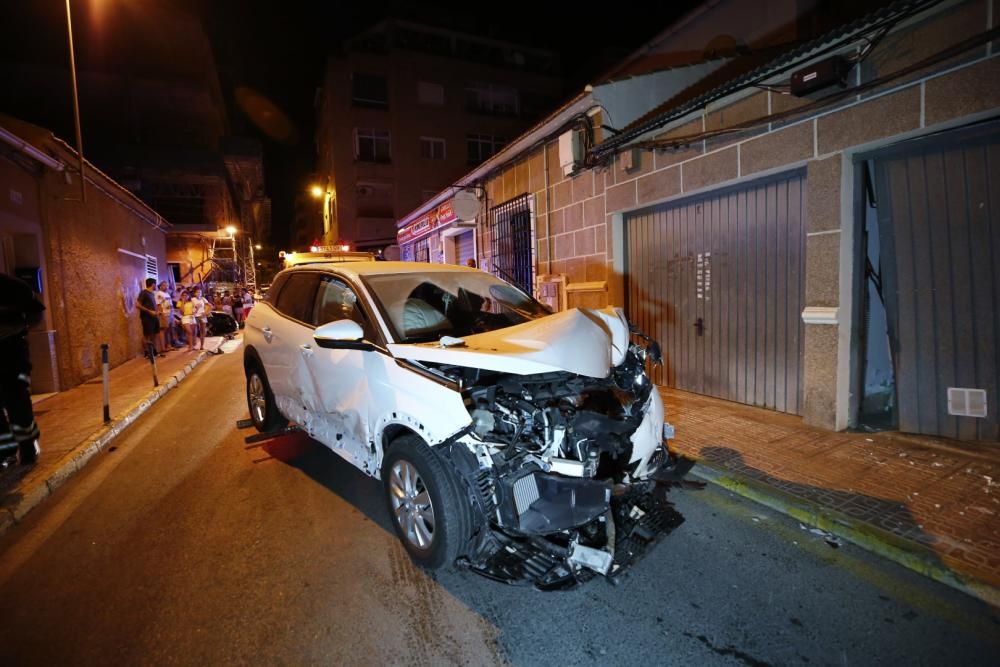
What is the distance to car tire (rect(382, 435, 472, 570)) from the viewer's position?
277cm

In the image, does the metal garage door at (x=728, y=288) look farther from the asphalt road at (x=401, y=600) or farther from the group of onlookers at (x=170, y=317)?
the group of onlookers at (x=170, y=317)

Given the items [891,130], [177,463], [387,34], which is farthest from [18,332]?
[387,34]

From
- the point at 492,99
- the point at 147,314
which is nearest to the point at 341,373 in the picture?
the point at 147,314

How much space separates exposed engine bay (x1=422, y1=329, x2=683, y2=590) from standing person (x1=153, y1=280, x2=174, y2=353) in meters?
12.8

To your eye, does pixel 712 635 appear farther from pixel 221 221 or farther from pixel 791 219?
pixel 221 221

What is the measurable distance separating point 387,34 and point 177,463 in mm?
31104

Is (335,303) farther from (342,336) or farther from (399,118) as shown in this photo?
(399,118)

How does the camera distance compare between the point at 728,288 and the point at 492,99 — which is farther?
the point at 492,99

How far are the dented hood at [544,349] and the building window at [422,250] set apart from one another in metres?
13.4

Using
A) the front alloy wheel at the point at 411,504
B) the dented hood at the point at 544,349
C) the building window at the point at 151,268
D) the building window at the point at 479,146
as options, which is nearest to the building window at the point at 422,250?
the building window at the point at 151,268

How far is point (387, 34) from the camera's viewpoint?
2933 cm

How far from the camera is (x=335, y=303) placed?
4277 mm

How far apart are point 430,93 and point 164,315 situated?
2193cm

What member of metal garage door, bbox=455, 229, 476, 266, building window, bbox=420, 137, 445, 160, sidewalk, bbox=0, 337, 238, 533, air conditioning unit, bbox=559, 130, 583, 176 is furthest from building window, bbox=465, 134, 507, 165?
air conditioning unit, bbox=559, 130, 583, 176
